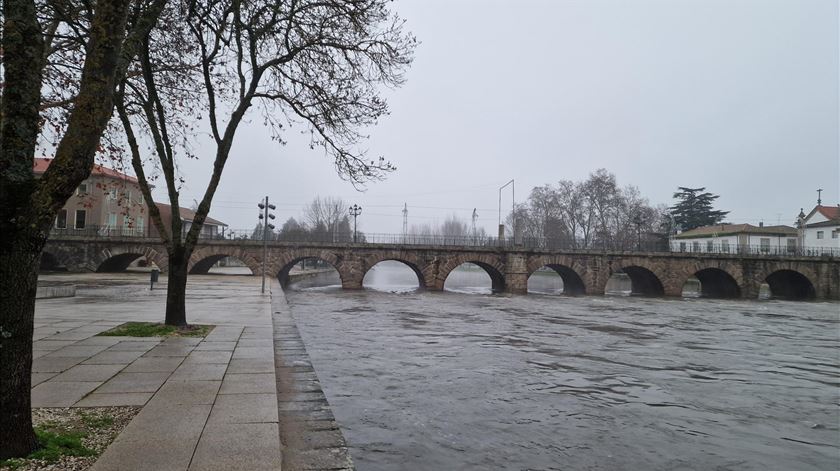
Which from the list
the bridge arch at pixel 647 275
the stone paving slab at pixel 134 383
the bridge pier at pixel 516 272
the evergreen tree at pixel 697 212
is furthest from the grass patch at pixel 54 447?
the evergreen tree at pixel 697 212

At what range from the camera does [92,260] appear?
35.6 m

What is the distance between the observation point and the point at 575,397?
821cm

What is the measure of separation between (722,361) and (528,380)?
6.19m

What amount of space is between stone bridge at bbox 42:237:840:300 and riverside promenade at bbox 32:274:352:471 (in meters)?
26.7

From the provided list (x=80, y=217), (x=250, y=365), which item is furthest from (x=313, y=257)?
(x=250, y=365)

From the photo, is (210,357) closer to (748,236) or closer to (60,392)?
(60,392)

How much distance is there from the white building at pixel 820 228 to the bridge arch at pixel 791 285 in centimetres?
1173

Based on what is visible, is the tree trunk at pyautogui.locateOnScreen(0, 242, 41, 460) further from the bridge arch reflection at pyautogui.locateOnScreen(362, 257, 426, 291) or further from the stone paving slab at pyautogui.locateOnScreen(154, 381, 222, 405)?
the bridge arch reflection at pyautogui.locateOnScreen(362, 257, 426, 291)

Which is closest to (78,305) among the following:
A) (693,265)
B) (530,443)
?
(530,443)

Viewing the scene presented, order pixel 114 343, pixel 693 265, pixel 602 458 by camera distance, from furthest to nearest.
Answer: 1. pixel 693 265
2. pixel 114 343
3. pixel 602 458

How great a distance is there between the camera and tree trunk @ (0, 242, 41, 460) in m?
3.30

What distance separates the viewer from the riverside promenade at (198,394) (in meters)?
3.66

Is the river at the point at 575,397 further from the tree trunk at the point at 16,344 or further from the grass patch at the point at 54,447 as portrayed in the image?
the tree trunk at the point at 16,344

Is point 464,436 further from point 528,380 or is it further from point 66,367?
point 66,367
